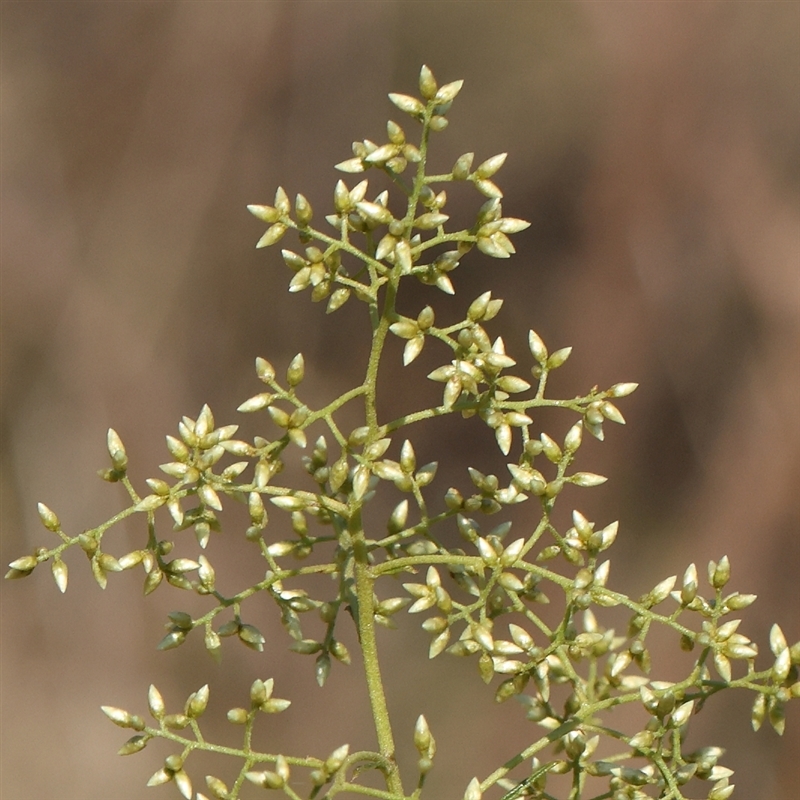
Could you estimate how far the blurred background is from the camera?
5.13 meters

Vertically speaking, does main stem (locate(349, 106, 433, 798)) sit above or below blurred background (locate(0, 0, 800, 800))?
below

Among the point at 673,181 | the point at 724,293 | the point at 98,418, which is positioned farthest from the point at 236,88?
the point at 724,293

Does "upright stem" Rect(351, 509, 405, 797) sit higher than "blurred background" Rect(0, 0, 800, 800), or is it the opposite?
"blurred background" Rect(0, 0, 800, 800)

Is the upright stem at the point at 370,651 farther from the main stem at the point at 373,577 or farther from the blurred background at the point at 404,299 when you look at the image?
the blurred background at the point at 404,299

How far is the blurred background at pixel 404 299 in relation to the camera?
5133 mm

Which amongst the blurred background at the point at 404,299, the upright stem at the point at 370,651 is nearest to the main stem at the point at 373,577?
the upright stem at the point at 370,651

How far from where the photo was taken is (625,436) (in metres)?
5.53

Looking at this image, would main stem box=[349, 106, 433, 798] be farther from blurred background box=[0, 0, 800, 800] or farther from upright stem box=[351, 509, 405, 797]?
blurred background box=[0, 0, 800, 800]

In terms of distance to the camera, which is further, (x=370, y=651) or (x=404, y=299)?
(x=404, y=299)

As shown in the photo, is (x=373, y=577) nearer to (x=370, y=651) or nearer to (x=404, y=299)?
(x=370, y=651)

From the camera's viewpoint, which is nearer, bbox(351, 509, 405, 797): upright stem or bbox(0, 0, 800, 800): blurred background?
bbox(351, 509, 405, 797): upright stem

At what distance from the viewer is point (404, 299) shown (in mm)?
5074

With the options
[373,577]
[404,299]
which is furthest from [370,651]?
[404,299]

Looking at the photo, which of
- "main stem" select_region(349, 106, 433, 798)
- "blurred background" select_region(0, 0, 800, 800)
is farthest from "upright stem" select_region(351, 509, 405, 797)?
"blurred background" select_region(0, 0, 800, 800)
